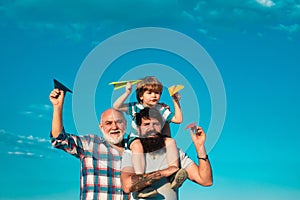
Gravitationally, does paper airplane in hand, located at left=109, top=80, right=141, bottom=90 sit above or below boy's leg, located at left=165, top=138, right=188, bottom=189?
above

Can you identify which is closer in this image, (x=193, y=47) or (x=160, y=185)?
(x=160, y=185)

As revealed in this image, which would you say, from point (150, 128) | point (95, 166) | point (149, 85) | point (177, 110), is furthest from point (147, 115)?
point (95, 166)

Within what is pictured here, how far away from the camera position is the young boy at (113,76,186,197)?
710cm

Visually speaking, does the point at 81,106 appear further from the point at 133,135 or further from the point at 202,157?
the point at 202,157

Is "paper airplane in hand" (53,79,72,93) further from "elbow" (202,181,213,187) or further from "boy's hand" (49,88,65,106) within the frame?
"elbow" (202,181,213,187)

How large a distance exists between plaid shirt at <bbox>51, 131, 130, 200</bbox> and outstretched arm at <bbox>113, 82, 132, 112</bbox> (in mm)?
713

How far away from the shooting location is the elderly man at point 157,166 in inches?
266

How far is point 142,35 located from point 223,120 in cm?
207

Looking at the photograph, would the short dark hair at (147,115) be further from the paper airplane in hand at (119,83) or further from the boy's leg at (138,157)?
the paper airplane in hand at (119,83)

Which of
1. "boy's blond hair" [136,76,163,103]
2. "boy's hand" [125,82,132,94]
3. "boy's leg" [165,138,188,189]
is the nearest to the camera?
"boy's leg" [165,138,188,189]

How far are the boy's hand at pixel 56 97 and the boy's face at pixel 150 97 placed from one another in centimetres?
146

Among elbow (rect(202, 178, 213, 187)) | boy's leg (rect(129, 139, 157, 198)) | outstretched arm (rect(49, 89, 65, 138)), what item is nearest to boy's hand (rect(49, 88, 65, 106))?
outstretched arm (rect(49, 89, 65, 138))

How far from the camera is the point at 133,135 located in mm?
7621

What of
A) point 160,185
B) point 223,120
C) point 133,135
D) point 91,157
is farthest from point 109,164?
point 223,120
